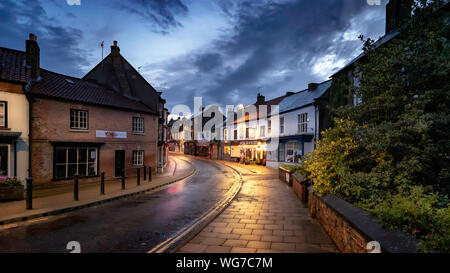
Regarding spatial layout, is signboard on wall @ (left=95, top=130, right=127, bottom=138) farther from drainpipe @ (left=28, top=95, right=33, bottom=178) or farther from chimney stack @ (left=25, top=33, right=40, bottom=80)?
chimney stack @ (left=25, top=33, right=40, bottom=80)

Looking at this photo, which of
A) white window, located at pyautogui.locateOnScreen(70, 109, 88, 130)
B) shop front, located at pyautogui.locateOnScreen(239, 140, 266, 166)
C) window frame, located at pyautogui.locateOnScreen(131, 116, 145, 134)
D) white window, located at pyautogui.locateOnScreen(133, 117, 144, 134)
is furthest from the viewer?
shop front, located at pyautogui.locateOnScreen(239, 140, 266, 166)

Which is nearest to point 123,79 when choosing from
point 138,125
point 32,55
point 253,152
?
point 138,125

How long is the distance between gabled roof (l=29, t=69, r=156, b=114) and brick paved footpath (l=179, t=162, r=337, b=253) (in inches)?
503

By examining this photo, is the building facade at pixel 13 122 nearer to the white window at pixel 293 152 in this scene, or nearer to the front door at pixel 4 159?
the front door at pixel 4 159

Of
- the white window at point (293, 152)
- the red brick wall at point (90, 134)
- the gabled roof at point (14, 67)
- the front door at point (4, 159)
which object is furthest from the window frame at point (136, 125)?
the white window at point (293, 152)

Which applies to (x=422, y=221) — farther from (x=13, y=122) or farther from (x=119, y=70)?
(x=119, y=70)

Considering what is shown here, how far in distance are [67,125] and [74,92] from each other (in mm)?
2576

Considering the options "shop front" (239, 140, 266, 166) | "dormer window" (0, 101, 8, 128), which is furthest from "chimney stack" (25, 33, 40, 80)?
"shop front" (239, 140, 266, 166)

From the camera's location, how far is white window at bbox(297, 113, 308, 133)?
22.5 m

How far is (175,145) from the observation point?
74.8 metres

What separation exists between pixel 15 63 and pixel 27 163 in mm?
6126

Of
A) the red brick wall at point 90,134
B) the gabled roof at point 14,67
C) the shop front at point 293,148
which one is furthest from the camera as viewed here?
the shop front at point 293,148

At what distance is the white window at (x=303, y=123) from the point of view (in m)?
22.5
